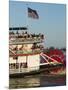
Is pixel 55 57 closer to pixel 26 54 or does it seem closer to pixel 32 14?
pixel 26 54

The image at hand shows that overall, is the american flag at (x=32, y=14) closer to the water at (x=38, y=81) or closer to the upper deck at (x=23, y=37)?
the upper deck at (x=23, y=37)

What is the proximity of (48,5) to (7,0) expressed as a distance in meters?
0.39

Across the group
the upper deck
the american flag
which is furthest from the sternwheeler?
the american flag

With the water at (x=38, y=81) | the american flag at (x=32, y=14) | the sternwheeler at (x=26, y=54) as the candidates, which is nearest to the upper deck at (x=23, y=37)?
the sternwheeler at (x=26, y=54)

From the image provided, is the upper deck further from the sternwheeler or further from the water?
the water

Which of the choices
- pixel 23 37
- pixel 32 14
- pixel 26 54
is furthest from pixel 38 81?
pixel 32 14

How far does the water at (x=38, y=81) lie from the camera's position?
6.43 feet

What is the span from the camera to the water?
6.43 feet

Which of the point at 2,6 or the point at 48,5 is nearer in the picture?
the point at 2,6

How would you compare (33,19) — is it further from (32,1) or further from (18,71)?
(18,71)

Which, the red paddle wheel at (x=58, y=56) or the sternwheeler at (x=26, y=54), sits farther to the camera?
the red paddle wheel at (x=58, y=56)

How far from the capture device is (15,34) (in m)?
1.98

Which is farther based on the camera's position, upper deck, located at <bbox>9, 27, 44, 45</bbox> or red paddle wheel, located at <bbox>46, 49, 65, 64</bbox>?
red paddle wheel, located at <bbox>46, 49, 65, 64</bbox>

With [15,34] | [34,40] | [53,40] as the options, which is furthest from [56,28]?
[15,34]
